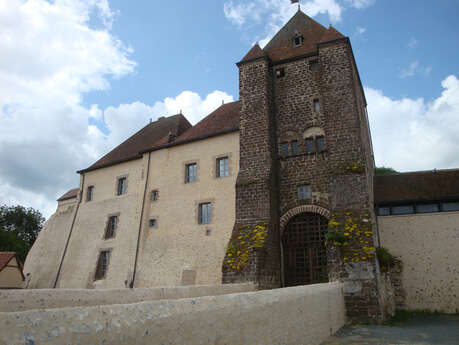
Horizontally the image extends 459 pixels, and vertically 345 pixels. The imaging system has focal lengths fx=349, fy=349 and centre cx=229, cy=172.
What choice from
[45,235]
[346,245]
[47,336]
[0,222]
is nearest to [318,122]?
[346,245]

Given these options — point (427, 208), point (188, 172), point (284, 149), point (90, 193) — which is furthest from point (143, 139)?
point (427, 208)

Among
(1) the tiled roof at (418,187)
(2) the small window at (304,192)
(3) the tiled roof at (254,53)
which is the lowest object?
(2) the small window at (304,192)

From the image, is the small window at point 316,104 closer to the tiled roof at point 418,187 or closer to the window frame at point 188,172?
the tiled roof at point 418,187

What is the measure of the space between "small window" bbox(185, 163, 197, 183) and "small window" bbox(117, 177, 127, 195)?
4.32 meters

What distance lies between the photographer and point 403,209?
1352 cm

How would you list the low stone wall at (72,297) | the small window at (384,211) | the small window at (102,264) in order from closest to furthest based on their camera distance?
the low stone wall at (72,297), the small window at (384,211), the small window at (102,264)

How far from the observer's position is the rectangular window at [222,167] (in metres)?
14.8

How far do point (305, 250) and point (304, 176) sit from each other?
261cm

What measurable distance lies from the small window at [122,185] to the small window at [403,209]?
42.1 ft

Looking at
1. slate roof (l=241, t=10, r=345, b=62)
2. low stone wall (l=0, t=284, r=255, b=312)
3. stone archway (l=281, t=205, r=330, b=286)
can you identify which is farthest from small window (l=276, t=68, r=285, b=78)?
low stone wall (l=0, t=284, r=255, b=312)

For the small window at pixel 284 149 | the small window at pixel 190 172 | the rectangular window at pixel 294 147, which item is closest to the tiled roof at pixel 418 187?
the rectangular window at pixel 294 147

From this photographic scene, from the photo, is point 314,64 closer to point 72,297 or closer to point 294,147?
point 294,147

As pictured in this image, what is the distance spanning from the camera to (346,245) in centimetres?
1041

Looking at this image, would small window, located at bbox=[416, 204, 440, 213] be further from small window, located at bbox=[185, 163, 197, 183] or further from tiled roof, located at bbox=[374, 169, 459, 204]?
small window, located at bbox=[185, 163, 197, 183]
